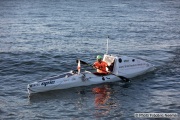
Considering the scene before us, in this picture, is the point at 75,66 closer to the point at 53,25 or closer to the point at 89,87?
the point at 89,87

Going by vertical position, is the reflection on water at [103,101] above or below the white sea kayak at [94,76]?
below

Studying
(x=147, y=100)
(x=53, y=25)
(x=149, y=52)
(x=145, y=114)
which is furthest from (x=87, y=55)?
(x=53, y=25)

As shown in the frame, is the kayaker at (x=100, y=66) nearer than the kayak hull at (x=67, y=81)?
No

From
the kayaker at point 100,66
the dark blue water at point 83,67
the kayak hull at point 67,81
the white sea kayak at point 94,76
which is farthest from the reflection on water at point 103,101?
the kayaker at point 100,66

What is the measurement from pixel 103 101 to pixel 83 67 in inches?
367

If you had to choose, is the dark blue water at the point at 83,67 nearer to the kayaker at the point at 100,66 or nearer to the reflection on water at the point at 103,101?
the reflection on water at the point at 103,101

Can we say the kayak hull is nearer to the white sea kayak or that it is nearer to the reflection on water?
the white sea kayak

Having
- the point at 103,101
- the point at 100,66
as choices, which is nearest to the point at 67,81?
the point at 100,66

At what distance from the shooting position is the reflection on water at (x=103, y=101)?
22.4m

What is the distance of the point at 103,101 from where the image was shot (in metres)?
24.2

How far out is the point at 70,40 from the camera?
46.6 meters

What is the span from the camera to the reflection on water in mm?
22359

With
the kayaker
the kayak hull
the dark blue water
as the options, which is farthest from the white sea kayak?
the dark blue water

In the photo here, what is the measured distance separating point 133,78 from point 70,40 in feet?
60.9
